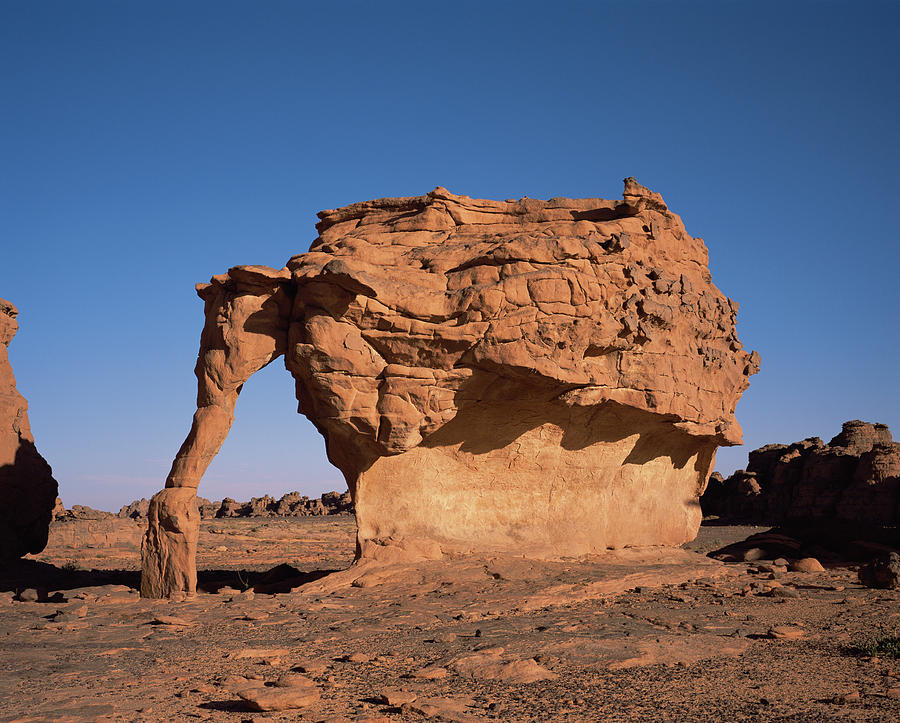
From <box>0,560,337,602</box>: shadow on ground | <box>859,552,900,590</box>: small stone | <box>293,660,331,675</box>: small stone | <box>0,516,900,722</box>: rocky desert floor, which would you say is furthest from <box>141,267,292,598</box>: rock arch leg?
<box>859,552,900,590</box>: small stone

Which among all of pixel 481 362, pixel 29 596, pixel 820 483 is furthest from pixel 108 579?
pixel 820 483

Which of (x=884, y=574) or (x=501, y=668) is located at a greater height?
(x=884, y=574)

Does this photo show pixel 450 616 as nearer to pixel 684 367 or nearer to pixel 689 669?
pixel 689 669

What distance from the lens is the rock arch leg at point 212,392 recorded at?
11312 millimetres

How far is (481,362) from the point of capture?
11844 mm

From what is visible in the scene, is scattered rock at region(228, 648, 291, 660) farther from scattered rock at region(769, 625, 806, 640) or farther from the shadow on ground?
scattered rock at region(769, 625, 806, 640)

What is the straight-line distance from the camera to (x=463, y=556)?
1260 centimetres

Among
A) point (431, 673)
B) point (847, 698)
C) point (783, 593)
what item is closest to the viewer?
point (847, 698)

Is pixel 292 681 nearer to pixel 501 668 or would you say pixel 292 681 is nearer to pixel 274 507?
pixel 501 668

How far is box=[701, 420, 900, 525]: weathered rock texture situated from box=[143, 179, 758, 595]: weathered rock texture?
12545 mm

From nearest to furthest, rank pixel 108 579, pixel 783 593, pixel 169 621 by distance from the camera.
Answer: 1. pixel 169 621
2. pixel 783 593
3. pixel 108 579

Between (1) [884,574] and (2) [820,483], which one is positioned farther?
(2) [820,483]

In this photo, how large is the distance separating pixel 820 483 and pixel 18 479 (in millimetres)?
30371

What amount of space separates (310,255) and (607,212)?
216 inches
